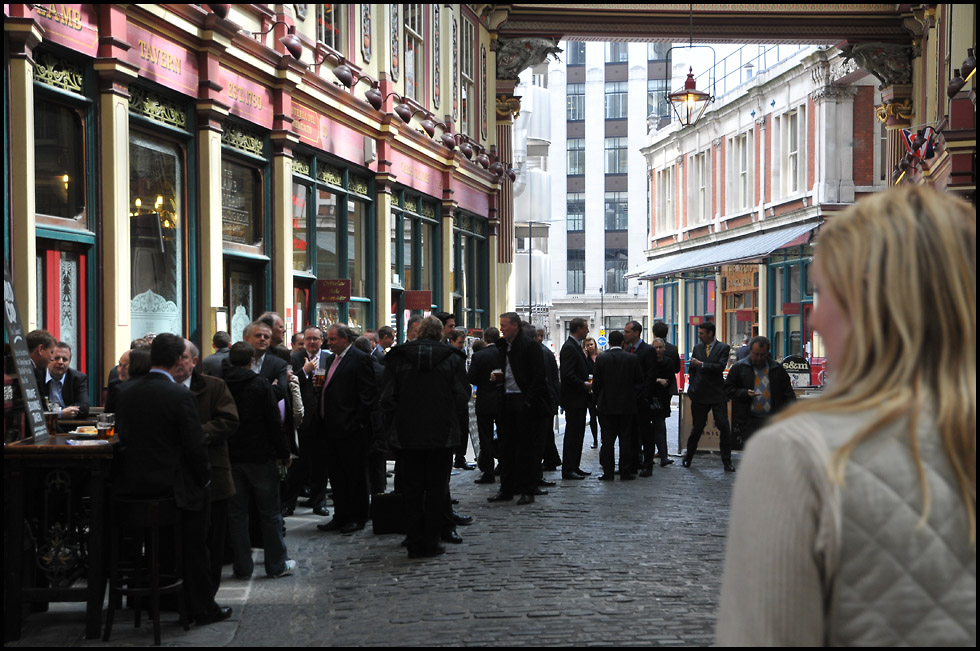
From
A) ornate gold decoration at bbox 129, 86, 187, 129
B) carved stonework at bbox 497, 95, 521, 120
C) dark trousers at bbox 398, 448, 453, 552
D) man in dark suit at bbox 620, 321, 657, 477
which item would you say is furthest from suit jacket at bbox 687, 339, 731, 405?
carved stonework at bbox 497, 95, 521, 120

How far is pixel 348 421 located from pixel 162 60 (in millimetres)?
4111

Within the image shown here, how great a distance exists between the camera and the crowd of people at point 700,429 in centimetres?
162

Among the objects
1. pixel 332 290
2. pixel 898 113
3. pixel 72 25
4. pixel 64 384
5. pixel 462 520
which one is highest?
pixel 898 113

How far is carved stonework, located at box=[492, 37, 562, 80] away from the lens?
26891mm

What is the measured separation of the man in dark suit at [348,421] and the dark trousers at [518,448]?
2276 mm

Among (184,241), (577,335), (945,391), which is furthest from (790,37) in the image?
(945,391)

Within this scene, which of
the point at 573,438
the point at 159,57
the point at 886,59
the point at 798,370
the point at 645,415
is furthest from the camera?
the point at 886,59

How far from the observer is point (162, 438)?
671 centimetres

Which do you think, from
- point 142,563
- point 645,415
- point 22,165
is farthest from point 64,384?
point 645,415

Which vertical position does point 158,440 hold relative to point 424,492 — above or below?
above

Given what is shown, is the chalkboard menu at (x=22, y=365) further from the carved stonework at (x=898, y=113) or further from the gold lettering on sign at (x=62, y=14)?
the carved stonework at (x=898, y=113)

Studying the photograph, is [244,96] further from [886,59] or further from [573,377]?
[886,59]

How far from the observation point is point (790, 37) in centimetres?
2681

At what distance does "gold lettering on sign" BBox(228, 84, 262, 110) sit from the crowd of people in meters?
2.81
